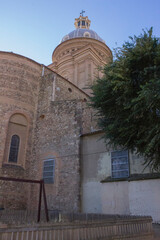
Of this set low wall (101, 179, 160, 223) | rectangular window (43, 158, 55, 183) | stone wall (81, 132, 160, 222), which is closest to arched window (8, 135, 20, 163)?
rectangular window (43, 158, 55, 183)

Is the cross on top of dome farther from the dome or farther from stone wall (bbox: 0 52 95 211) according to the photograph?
stone wall (bbox: 0 52 95 211)

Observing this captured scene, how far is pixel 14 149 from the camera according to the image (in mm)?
15391

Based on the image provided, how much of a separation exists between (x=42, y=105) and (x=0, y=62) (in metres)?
4.69

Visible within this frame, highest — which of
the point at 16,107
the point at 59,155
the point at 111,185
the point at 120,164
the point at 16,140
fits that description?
the point at 16,107

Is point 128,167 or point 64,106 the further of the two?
point 64,106

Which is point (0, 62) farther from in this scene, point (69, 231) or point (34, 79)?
point (69, 231)

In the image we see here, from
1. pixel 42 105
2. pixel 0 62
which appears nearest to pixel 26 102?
pixel 42 105

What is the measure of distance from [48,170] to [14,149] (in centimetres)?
297

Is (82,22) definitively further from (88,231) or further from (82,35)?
(88,231)

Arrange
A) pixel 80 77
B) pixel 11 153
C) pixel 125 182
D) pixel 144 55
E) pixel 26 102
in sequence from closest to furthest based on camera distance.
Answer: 1. pixel 144 55
2. pixel 125 182
3. pixel 11 153
4. pixel 26 102
5. pixel 80 77

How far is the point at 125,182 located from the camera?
35.9 feet

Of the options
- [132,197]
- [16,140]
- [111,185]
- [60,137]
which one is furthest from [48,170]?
[132,197]

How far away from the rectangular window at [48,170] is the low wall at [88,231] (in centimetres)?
851

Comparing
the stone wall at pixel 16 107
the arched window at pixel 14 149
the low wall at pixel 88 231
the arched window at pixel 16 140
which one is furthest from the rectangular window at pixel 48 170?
the low wall at pixel 88 231
